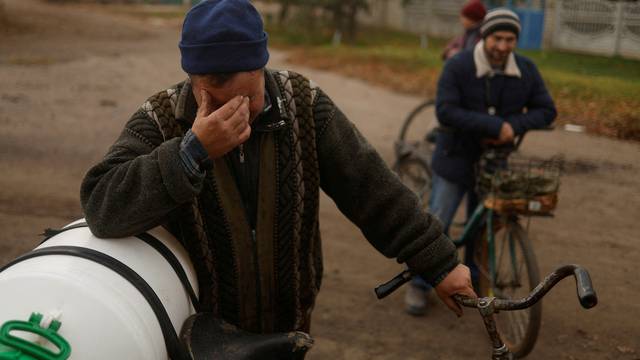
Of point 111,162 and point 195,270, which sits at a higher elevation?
point 111,162

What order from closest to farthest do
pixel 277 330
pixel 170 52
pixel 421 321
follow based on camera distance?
1. pixel 277 330
2. pixel 421 321
3. pixel 170 52

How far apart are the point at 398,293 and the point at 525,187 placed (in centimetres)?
143

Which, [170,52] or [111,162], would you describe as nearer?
[111,162]

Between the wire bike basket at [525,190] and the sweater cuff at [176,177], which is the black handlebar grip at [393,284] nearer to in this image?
the sweater cuff at [176,177]

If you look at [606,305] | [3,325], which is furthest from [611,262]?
[3,325]

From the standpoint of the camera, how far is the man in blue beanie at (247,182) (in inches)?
81.4

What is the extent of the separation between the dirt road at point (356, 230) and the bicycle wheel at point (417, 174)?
74 cm

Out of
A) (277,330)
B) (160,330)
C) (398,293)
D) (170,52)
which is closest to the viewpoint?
(160,330)

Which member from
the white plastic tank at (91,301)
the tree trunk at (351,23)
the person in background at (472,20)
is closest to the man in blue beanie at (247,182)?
the white plastic tank at (91,301)

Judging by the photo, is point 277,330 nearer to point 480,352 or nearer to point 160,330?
point 160,330

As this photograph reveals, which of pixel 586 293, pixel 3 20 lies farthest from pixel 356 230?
pixel 3 20

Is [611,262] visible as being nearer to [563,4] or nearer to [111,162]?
[111,162]

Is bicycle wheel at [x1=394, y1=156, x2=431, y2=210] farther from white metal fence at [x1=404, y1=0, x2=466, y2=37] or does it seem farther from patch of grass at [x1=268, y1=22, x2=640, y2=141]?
white metal fence at [x1=404, y1=0, x2=466, y2=37]

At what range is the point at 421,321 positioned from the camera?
15.8 feet
